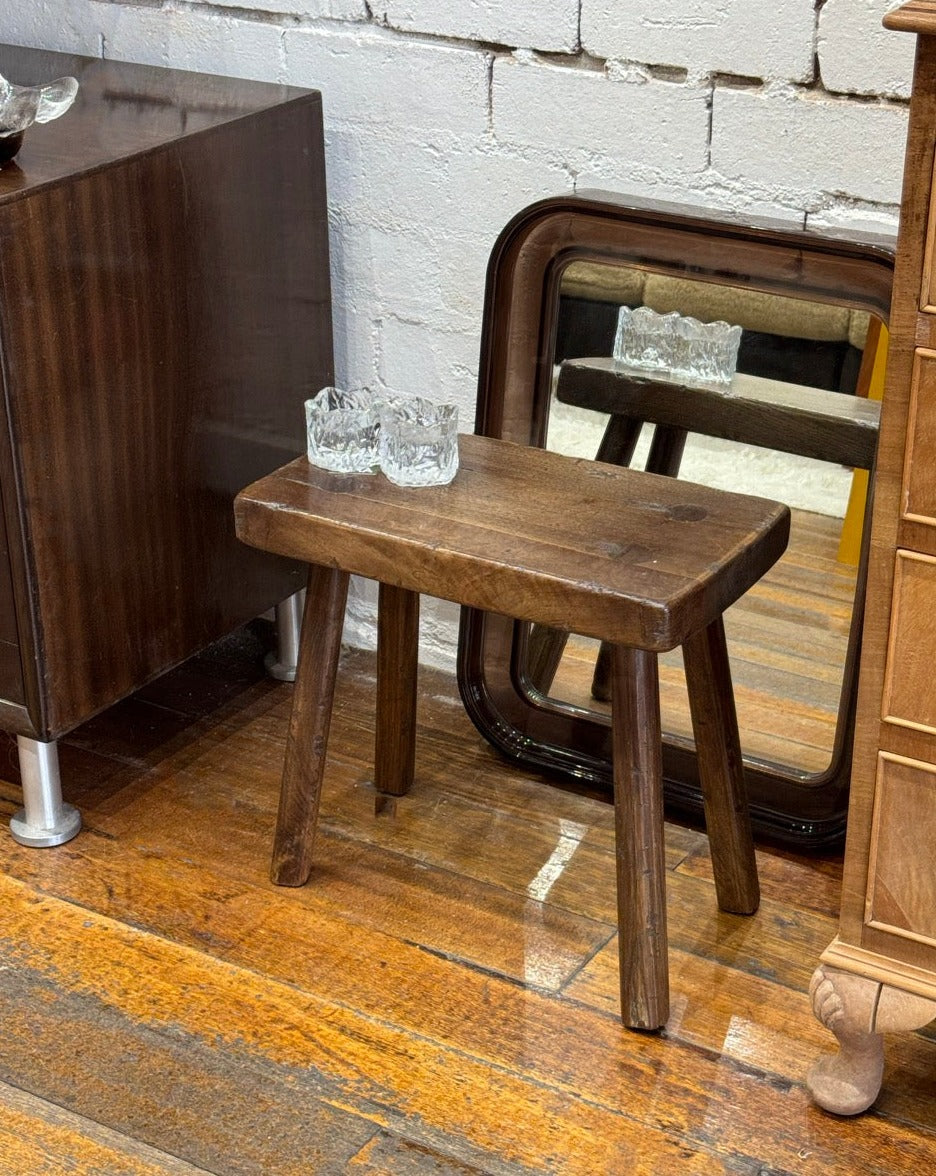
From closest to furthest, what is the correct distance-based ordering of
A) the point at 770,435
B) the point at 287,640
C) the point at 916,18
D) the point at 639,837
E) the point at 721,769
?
the point at 916,18 → the point at 639,837 → the point at 721,769 → the point at 770,435 → the point at 287,640

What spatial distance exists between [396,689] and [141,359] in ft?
1.65

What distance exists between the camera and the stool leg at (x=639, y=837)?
4.95 ft

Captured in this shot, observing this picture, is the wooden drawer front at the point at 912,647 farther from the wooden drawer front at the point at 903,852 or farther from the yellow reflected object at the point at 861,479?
the yellow reflected object at the point at 861,479

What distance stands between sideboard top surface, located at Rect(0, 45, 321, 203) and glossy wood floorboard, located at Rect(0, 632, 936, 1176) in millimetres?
783

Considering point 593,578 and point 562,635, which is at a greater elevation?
point 593,578

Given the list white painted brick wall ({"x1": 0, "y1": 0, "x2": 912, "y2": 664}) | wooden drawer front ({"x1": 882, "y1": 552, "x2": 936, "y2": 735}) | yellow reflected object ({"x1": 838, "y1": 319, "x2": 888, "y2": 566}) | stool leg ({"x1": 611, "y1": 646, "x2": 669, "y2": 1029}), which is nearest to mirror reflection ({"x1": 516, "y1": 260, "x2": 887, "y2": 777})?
yellow reflected object ({"x1": 838, "y1": 319, "x2": 888, "y2": 566})

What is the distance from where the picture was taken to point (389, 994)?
162 cm

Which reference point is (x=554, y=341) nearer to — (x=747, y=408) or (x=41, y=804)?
(x=747, y=408)

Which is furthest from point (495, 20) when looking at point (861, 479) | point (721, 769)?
point (721, 769)

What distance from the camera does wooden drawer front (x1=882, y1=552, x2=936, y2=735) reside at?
1.29m

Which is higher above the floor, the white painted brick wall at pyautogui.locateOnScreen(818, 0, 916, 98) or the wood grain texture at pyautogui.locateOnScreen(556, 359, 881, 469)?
the white painted brick wall at pyautogui.locateOnScreen(818, 0, 916, 98)

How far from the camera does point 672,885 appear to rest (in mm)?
1826

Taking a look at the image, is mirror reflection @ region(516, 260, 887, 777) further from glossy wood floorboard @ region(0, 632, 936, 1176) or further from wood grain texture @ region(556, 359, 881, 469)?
glossy wood floorboard @ region(0, 632, 936, 1176)

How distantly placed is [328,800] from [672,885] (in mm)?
448
